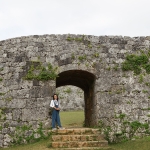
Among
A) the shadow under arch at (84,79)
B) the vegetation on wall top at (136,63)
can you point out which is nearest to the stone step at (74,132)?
the shadow under arch at (84,79)

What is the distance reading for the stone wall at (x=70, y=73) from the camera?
7.84 m

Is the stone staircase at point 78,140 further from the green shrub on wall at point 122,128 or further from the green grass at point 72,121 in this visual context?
the green grass at point 72,121

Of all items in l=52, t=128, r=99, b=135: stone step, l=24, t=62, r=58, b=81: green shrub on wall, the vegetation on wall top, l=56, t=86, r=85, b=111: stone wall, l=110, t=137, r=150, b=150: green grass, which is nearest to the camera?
l=110, t=137, r=150, b=150: green grass

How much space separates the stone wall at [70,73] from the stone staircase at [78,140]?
2.42 feet

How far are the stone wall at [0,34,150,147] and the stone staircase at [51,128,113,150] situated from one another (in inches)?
29.0

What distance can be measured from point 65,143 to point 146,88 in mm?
3542

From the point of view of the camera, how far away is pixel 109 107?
313 inches

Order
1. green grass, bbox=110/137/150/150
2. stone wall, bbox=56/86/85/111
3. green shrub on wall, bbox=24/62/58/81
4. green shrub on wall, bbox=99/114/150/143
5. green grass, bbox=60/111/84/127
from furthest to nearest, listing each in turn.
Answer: stone wall, bbox=56/86/85/111, green grass, bbox=60/111/84/127, green shrub on wall, bbox=24/62/58/81, green shrub on wall, bbox=99/114/150/143, green grass, bbox=110/137/150/150

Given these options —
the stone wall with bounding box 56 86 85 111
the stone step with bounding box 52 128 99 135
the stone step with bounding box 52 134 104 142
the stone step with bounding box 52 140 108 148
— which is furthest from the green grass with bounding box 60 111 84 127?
the stone step with bounding box 52 140 108 148

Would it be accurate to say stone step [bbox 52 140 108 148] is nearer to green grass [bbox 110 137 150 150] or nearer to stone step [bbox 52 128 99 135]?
green grass [bbox 110 137 150 150]

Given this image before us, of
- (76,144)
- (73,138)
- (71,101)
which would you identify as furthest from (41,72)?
(71,101)

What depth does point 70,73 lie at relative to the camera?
8.83m

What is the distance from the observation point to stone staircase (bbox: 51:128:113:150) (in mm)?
6477

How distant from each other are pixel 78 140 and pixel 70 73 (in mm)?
2782
